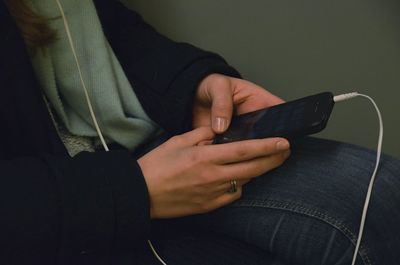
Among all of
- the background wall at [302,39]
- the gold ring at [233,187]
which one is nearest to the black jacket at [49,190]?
the gold ring at [233,187]

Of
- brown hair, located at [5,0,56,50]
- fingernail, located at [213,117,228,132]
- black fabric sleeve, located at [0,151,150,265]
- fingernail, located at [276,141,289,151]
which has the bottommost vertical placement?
black fabric sleeve, located at [0,151,150,265]

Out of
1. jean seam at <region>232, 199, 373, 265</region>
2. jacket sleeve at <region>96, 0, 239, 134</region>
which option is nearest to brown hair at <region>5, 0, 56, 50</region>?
jacket sleeve at <region>96, 0, 239, 134</region>

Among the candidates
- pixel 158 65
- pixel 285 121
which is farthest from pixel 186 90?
pixel 285 121

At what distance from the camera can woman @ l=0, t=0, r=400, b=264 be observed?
52cm

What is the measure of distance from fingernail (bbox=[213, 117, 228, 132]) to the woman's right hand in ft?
0.22

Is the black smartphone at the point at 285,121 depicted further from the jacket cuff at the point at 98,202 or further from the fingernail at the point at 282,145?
the jacket cuff at the point at 98,202

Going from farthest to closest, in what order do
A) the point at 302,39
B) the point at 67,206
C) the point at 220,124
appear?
the point at 302,39 < the point at 220,124 < the point at 67,206

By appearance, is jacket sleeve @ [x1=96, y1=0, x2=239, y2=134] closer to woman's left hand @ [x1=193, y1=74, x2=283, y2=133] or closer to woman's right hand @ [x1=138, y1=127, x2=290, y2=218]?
woman's left hand @ [x1=193, y1=74, x2=283, y2=133]

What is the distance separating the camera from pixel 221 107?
25.5 inches

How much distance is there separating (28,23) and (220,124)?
0.98 feet

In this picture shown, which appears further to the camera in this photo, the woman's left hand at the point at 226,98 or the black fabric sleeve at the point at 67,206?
the woman's left hand at the point at 226,98

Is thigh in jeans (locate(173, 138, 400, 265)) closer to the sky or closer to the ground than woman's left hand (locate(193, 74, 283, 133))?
closer to the ground

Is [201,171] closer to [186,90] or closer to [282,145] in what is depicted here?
[282,145]

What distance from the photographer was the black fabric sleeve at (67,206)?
20.0 inches
